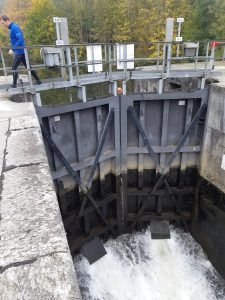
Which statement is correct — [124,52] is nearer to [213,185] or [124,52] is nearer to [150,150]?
[150,150]

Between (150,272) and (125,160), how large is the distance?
10.1 ft

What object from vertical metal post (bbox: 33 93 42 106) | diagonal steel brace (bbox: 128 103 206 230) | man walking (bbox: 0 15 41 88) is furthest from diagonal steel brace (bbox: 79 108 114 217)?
man walking (bbox: 0 15 41 88)

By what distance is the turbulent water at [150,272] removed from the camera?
6191 millimetres

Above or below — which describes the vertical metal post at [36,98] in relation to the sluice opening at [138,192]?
above

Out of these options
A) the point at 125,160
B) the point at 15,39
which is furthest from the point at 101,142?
the point at 15,39

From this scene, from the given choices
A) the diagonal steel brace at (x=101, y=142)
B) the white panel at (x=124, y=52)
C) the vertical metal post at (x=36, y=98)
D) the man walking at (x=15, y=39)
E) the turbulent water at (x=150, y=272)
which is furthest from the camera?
the diagonal steel brace at (x=101, y=142)

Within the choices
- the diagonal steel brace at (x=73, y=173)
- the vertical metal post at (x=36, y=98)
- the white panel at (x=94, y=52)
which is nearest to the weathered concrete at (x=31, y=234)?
the vertical metal post at (x=36, y=98)

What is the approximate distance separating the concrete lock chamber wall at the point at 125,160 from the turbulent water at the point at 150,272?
61cm

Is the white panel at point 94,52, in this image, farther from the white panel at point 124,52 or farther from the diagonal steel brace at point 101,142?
the diagonal steel brace at point 101,142

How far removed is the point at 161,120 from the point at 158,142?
2.15 ft

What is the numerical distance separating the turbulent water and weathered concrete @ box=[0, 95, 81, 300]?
16.2ft

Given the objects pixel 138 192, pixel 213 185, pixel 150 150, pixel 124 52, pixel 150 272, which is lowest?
pixel 150 272

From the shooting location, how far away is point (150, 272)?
6703mm

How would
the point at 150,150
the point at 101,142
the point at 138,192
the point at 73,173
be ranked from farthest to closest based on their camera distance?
1. the point at 138,192
2. the point at 150,150
3. the point at 101,142
4. the point at 73,173
